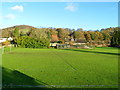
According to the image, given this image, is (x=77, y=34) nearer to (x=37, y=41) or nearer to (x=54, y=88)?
(x=37, y=41)

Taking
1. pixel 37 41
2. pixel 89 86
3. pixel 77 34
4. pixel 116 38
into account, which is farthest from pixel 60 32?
pixel 89 86

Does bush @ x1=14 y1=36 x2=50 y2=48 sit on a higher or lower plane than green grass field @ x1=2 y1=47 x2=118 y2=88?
higher

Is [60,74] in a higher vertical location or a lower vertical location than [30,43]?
lower

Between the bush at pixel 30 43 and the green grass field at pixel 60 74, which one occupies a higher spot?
the bush at pixel 30 43

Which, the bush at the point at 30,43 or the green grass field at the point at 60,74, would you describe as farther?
the bush at the point at 30,43

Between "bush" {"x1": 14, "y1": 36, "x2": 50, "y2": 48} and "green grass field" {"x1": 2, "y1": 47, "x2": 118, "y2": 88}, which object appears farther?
"bush" {"x1": 14, "y1": 36, "x2": 50, "y2": 48}

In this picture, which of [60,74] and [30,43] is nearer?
[60,74]

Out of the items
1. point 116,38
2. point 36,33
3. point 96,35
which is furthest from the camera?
point 96,35

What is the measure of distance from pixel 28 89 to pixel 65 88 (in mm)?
1152

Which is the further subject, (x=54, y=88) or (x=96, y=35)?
(x=96, y=35)

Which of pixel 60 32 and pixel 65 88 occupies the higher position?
pixel 60 32

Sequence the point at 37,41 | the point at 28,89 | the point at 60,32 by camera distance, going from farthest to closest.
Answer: the point at 60,32 → the point at 37,41 → the point at 28,89

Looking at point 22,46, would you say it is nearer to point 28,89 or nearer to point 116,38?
point 116,38

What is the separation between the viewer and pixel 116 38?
53.4m
